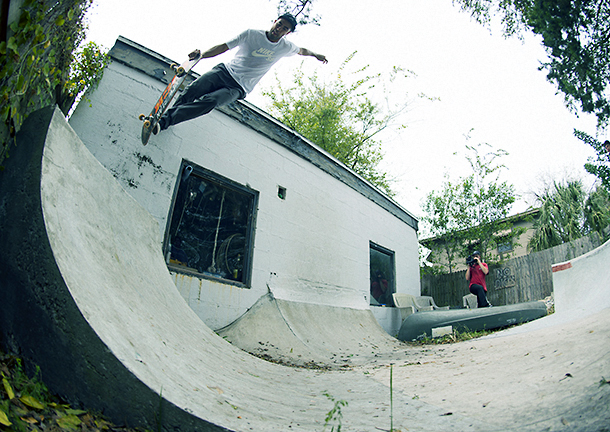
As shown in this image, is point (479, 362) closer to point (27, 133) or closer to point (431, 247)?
point (27, 133)

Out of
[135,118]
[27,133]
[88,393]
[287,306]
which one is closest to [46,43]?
[27,133]

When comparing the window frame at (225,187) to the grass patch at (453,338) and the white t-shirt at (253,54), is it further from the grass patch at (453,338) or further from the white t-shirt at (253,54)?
the grass patch at (453,338)

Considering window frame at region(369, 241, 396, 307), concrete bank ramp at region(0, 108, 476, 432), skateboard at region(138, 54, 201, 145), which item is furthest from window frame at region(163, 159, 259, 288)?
window frame at region(369, 241, 396, 307)

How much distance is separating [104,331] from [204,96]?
367cm

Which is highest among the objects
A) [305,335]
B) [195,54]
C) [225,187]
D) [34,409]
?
[195,54]

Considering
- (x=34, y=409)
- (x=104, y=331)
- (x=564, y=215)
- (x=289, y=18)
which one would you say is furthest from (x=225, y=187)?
(x=564, y=215)

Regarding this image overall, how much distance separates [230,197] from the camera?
17.6 feet

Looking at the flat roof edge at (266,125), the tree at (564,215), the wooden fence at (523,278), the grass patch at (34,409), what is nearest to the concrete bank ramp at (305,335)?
the grass patch at (34,409)

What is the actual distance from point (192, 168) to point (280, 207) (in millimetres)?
1783

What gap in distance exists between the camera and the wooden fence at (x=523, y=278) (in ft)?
29.8

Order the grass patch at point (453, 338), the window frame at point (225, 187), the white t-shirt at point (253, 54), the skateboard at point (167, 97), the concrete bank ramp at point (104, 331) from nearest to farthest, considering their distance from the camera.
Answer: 1. the concrete bank ramp at point (104, 331)
2. the skateboard at point (167, 97)
3. the white t-shirt at point (253, 54)
4. the window frame at point (225, 187)
5. the grass patch at point (453, 338)

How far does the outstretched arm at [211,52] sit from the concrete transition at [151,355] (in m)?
2.17

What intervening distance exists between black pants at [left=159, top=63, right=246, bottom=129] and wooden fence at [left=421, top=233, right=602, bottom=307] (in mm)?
9918

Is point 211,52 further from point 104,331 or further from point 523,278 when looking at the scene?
point 523,278
